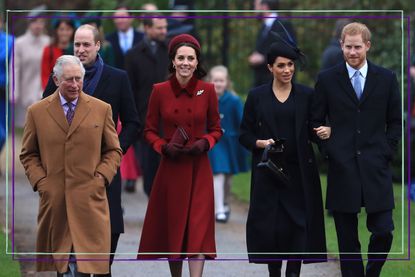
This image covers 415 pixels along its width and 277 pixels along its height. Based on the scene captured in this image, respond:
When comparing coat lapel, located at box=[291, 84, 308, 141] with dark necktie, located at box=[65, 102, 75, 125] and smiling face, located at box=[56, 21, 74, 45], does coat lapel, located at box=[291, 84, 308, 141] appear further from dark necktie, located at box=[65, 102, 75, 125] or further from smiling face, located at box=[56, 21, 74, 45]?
smiling face, located at box=[56, 21, 74, 45]

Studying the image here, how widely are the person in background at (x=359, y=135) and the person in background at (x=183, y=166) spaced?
Answer: 841 millimetres

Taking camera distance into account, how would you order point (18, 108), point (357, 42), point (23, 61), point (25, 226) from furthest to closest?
point (18, 108) < point (23, 61) < point (25, 226) < point (357, 42)

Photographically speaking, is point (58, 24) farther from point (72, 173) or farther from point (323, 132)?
point (72, 173)

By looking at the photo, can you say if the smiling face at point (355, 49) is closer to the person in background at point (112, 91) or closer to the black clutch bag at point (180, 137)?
the black clutch bag at point (180, 137)

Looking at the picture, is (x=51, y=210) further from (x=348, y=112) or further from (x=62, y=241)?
(x=348, y=112)

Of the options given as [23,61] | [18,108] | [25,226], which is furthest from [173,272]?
[18,108]

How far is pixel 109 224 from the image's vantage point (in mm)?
9406

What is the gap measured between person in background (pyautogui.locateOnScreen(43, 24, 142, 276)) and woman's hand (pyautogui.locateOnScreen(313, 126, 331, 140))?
4.25ft

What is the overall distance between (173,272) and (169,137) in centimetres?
97

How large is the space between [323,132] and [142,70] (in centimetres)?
541

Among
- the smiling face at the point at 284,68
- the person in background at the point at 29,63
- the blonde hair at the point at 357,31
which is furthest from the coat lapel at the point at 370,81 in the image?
the person in background at the point at 29,63

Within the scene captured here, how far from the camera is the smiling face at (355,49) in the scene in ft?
32.3

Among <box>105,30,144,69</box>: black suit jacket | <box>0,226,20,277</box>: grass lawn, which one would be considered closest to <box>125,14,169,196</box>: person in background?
<box>105,30,144,69</box>: black suit jacket

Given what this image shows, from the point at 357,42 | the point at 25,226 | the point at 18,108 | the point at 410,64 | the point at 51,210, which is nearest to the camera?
the point at 51,210
